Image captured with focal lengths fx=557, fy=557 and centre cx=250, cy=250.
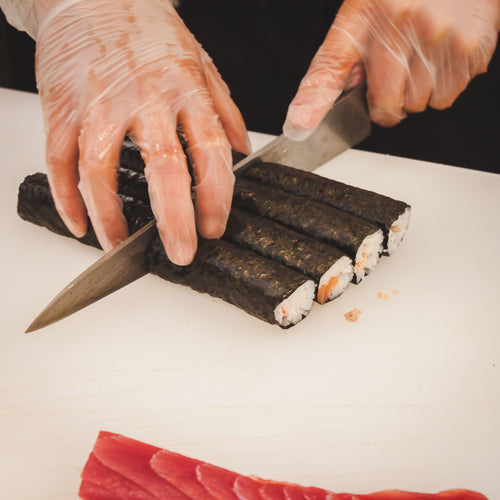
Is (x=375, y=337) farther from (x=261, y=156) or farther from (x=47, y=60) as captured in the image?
(x=47, y=60)

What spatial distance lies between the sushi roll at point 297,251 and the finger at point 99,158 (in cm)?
49

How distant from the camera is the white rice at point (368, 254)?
217cm

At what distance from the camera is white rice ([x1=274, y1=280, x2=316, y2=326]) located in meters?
1.97

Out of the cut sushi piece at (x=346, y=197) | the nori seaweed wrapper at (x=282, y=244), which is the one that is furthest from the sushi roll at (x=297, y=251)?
the cut sushi piece at (x=346, y=197)

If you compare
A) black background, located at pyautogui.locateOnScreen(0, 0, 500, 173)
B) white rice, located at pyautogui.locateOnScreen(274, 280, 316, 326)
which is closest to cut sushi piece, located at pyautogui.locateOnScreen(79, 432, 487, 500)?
white rice, located at pyautogui.locateOnScreen(274, 280, 316, 326)

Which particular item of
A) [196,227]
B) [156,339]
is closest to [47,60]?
[196,227]

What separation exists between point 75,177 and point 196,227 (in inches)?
19.3

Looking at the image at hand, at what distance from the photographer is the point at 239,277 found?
201 cm

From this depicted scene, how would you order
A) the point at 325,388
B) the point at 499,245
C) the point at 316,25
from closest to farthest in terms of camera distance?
the point at 325,388 < the point at 499,245 < the point at 316,25

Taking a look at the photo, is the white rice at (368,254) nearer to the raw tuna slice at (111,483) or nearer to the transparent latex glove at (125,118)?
the transparent latex glove at (125,118)

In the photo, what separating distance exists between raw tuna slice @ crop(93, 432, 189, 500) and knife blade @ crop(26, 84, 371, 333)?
23.5 inches

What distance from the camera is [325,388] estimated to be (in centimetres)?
182

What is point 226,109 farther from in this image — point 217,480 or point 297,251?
point 217,480

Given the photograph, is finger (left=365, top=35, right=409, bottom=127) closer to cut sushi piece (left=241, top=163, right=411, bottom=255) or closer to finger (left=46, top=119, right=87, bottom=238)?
cut sushi piece (left=241, top=163, right=411, bottom=255)
